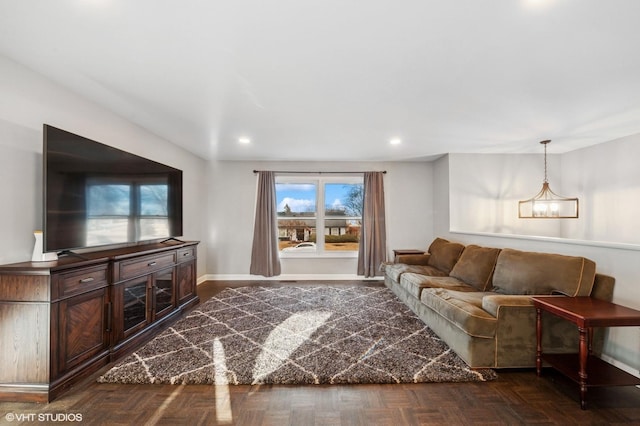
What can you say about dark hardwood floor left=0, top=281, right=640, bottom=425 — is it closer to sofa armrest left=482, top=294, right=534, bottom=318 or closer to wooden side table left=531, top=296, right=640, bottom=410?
wooden side table left=531, top=296, right=640, bottom=410

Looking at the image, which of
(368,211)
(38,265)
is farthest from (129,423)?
(368,211)

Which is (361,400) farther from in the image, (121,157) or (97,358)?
(121,157)

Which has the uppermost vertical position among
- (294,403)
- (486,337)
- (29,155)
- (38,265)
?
(29,155)

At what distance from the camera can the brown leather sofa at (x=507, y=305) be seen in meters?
2.26

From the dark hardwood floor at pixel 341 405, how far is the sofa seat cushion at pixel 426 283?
1.19m

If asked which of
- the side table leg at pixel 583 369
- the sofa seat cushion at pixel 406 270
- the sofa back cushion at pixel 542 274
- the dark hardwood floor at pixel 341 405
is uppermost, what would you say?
the sofa back cushion at pixel 542 274

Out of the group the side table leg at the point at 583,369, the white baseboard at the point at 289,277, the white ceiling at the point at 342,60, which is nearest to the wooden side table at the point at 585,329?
the side table leg at the point at 583,369

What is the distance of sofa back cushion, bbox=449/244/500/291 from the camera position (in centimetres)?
318

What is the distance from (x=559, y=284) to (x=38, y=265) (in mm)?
4162

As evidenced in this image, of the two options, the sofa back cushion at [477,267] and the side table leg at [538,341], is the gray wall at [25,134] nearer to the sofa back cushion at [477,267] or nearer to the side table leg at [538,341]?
the side table leg at [538,341]

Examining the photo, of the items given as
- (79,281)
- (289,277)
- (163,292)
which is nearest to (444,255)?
(289,277)

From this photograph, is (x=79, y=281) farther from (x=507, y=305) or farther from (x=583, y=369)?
(x=583, y=369)

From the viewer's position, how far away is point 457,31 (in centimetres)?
171

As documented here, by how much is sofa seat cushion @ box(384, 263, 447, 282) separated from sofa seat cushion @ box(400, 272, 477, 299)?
0.88 feet
